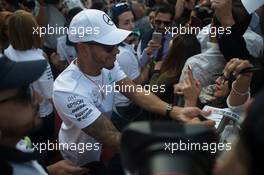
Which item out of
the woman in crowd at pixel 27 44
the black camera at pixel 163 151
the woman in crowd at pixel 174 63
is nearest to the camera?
the black camera at pixel 163 151

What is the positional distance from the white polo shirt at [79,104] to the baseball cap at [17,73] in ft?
3.46

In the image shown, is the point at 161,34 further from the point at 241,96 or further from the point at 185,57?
the point at 241,96

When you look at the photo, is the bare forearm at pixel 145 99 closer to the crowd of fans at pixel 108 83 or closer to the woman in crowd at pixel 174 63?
the crowd of fans at pixel 108 83

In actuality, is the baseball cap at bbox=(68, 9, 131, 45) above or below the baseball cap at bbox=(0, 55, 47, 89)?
below

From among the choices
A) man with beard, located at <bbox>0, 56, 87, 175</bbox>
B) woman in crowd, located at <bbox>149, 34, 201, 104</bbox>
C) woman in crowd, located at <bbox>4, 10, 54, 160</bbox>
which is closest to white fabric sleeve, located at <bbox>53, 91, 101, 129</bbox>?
woman in crowd, located at <bbox>149, 34, 201, 104</bbox>

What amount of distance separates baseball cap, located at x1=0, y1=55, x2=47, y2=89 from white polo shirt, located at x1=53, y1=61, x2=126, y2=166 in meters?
1.06

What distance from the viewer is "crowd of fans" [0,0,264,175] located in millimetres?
1637

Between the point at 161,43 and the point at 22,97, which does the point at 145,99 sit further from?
the point at 22,97

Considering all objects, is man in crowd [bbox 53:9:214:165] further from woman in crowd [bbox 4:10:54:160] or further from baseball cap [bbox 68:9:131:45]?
woman in crowd [bbox 4:10:54:160]

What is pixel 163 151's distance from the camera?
83 cm

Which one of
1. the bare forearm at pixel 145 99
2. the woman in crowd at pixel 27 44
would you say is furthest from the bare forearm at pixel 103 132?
the woman in crowd at pixel 27 44

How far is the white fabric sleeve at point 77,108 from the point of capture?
2697 mm

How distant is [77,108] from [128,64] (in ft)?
3.92

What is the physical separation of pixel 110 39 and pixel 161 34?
55.4 inches
